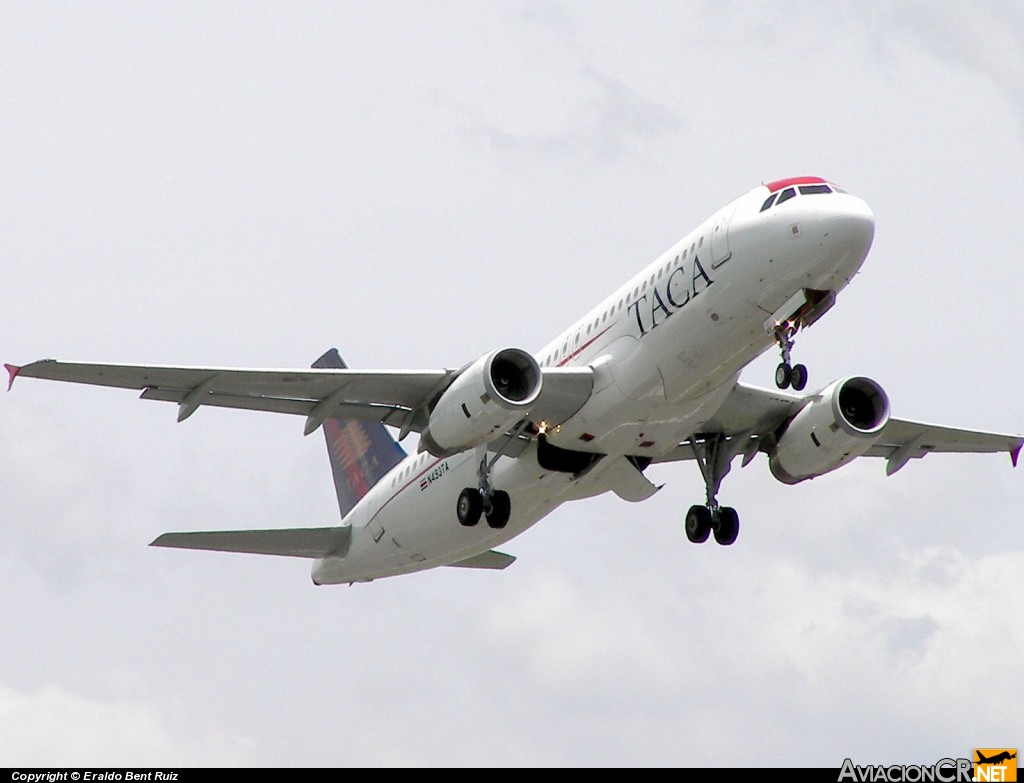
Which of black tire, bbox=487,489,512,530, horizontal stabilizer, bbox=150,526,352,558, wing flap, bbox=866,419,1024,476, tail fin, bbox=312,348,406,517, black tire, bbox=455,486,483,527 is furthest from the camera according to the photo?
tail fin, bbox=312,348,406,517

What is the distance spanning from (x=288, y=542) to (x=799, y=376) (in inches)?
576

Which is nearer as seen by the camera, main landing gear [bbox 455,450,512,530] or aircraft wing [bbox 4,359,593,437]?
aircraft wing [bbox 4,359,593,437]

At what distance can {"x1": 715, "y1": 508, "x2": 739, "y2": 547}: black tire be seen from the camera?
37.7 metres

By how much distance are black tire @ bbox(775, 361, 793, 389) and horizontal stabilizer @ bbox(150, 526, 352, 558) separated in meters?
13.3

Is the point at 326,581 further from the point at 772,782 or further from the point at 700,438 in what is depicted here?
the point at 772,782

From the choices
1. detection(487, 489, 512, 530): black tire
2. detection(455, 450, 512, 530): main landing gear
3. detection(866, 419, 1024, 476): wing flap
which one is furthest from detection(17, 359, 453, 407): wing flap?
detection(866, 419, 1024, 476): wing flap

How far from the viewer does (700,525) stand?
37.8 metres

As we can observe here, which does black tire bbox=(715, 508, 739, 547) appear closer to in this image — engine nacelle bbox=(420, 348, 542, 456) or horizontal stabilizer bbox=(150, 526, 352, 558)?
engine nacelle bbox=(420, 348, 542, 456)

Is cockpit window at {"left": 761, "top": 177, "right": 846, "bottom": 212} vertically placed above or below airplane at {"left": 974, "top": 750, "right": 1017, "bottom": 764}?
above

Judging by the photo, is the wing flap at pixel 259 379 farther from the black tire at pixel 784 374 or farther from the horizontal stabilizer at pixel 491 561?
the horizontal stabilizer at pixel 491 561

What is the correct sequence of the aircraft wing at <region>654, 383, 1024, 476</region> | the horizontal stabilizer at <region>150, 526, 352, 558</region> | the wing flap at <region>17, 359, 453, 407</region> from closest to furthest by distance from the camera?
the wing flap at <region>17, 359, 453, 407</region>, the aircraft wing at <region>654, 383, 1024, 476</region>, the horizontal stabilizer at <region>150, 526, 352, 558</region>

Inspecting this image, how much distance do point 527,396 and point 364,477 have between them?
11406 millimetres

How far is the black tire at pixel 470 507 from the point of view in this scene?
3562 centimetres

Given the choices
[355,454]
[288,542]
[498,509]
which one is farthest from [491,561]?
[498,509]
